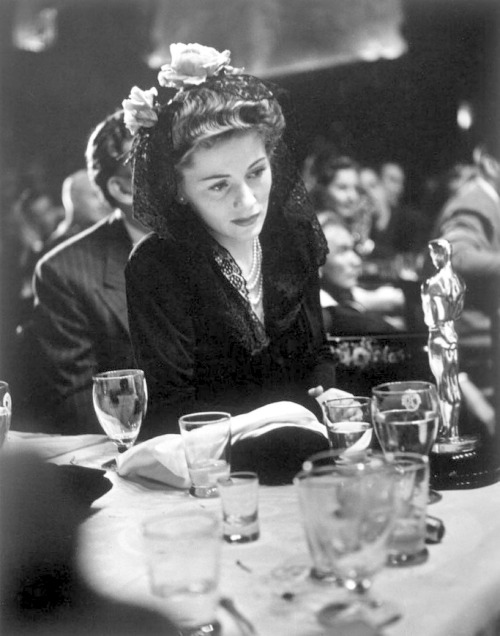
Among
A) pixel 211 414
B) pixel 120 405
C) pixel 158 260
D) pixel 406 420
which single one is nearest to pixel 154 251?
pixel 158 260

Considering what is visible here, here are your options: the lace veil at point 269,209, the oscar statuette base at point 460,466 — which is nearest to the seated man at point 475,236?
the lace veil at point 269,209

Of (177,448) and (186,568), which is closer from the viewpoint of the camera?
(186,568)

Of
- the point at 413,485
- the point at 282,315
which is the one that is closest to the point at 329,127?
the point at 282,315

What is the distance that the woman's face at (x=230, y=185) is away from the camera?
4.89ft

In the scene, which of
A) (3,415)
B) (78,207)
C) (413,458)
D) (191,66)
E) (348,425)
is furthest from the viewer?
(78,207)

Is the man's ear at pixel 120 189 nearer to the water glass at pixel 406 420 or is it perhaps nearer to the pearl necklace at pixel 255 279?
the pearl necklace at pixel 255 279

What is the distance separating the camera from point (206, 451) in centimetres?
97

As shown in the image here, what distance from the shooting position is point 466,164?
1.55 metres

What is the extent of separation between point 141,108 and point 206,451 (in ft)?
2.65

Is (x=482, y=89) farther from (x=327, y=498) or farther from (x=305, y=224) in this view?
(x=327, y=498)

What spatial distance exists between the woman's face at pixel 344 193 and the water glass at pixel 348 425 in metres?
0.67

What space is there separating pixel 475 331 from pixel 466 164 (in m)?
0.35

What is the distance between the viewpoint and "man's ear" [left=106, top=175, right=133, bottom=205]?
1636 mm

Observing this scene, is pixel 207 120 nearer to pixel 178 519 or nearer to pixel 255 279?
pixel 255 279
